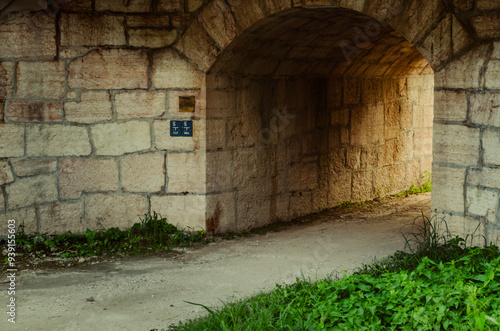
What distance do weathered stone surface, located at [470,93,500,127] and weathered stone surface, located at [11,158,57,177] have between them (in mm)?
3597

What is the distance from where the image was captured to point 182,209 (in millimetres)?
5625

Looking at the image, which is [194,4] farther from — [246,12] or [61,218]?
[61,218]

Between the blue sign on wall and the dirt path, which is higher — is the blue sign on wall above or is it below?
above

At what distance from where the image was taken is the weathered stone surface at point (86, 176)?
5531 millimetres

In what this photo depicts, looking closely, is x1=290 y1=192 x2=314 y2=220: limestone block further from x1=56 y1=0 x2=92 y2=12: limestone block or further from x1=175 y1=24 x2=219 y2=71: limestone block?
x1=56 y1=0 x2=92 y2=12: limestone block

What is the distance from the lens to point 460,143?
458cm

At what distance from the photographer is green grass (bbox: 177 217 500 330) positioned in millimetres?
3256

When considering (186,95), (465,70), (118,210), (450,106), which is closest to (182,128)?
(186,95)

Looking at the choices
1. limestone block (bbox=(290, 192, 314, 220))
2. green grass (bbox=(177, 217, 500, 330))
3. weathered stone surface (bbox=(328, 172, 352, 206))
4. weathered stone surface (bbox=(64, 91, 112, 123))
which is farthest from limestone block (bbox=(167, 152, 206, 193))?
weathered stone surface (bbox=(328, 172, 352, 206))

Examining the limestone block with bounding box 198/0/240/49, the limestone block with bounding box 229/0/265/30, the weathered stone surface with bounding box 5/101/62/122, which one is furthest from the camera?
the weathered stone surface with bounding box 5/101/62/122

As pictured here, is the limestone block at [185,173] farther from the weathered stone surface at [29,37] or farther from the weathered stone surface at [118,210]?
the weathered stone surface at [29,37]

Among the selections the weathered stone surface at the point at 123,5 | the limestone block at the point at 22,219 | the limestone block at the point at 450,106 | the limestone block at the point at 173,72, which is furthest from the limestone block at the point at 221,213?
the limestone block at the point at 450,106

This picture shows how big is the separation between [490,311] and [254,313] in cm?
131

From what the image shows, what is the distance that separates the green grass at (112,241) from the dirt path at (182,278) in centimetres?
26
